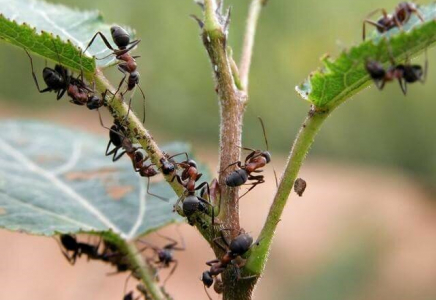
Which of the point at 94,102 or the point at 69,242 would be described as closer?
the point at 94,102

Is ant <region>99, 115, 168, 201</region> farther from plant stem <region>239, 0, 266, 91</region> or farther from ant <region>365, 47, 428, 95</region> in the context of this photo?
ant <region>365, 47, 428, 95</region>

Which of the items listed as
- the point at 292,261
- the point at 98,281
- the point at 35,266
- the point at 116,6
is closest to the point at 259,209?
the point at 292,261

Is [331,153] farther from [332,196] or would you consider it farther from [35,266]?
[35,266]

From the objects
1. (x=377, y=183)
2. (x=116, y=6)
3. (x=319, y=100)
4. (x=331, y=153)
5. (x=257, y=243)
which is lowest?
(x=257, y=243)

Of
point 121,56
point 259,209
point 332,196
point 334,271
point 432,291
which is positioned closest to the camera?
point 121,56

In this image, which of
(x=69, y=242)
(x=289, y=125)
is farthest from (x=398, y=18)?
(x=289, y=125)

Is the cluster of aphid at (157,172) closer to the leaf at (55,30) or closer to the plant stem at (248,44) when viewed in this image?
the leaf at (55,30)

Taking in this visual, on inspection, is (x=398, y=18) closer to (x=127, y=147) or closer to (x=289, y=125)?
(x=127, y=147)

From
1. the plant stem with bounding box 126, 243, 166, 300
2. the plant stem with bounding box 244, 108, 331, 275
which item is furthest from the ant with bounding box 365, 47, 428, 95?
the plant stem with bounding box 126, 243, 166, 300
